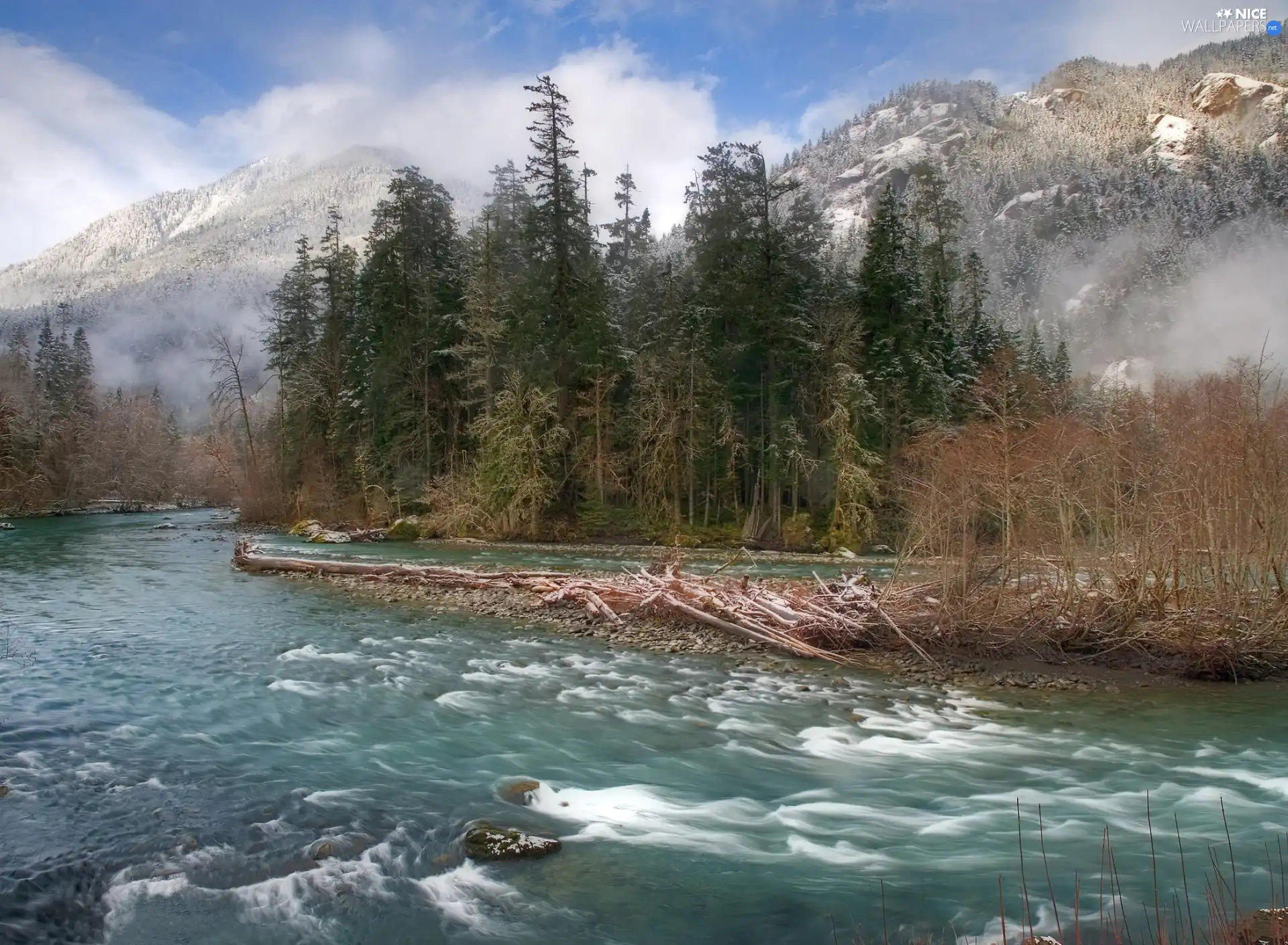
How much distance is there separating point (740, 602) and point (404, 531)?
2478 cm

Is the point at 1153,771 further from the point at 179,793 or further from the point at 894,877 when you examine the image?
the point at 179,793

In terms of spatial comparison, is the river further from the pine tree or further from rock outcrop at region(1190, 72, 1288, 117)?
rock outcrop at region(1190, 72, 1288, 117)

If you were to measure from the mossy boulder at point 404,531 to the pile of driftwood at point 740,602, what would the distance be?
48.6ft

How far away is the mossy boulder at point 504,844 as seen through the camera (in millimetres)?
6598

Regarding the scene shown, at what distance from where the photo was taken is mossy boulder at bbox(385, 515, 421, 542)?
36.3 meters

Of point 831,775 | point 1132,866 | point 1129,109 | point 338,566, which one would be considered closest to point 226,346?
point 338,566

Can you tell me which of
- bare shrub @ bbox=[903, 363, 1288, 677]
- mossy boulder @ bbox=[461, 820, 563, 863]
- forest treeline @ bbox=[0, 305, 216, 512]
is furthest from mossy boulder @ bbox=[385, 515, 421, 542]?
mossy boulder @ bbox=[461, 820, 563, 863]

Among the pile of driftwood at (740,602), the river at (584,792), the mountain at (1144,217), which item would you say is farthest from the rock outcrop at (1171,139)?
the river at (584,792)

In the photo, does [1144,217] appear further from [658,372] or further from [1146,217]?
[658,372]

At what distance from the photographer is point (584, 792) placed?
26.8 ft

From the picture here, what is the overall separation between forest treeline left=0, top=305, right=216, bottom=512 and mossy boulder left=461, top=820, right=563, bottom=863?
5628cm

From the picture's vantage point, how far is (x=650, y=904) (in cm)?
599

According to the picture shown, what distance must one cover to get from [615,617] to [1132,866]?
11.2 m

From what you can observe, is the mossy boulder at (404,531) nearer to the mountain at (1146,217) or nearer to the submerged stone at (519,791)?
the submerged stone at (519,791)
